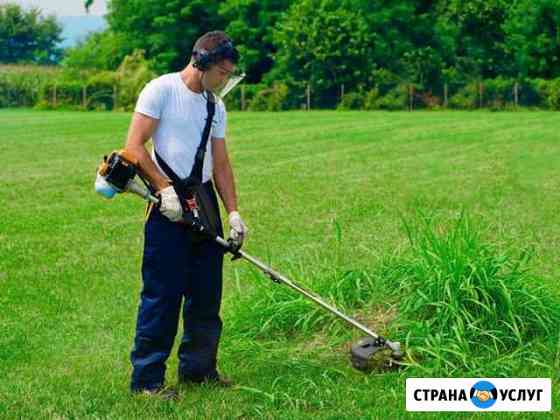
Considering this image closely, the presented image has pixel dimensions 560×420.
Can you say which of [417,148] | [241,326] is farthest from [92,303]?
[417,148]

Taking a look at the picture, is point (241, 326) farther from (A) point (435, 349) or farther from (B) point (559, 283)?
(B) point (559, 283)

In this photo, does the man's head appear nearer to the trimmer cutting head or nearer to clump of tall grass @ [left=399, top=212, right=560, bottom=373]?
the trimmer cutting head

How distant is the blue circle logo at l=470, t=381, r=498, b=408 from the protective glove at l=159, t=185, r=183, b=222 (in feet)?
5.69

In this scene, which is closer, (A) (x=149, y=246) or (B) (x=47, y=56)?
(A) (x=149, y=246)

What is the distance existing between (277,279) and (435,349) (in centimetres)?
95

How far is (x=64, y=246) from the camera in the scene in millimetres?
10305

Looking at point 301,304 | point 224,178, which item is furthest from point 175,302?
point 301,304

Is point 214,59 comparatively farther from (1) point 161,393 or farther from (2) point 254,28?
(2) point 254,28

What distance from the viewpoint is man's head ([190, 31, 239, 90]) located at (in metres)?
5.20

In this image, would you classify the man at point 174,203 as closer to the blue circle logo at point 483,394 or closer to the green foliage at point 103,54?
the blue circle logo at point 483,394

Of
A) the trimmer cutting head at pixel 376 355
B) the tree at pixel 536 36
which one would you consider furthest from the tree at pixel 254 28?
the trimmer cutting head at pixel 376 355

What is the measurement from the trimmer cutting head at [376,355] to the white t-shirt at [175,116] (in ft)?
4.58

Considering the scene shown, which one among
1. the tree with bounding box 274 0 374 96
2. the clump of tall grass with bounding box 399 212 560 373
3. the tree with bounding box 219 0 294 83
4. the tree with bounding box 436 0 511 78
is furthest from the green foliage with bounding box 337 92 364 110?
the clump of tall grass with bounding box 399 212 560 373

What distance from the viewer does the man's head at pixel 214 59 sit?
205 inches
